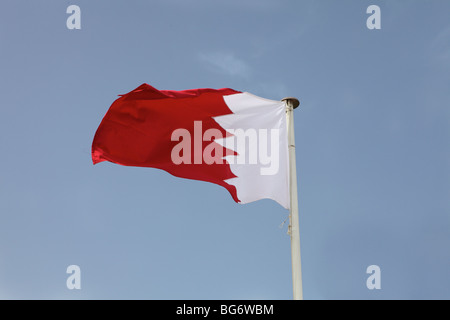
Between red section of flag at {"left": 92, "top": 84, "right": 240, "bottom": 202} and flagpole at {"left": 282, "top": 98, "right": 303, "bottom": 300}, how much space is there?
1.53 m

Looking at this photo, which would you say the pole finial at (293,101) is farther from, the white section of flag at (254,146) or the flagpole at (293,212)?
the white section of flag at (254,146)

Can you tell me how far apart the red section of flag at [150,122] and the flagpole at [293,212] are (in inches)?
60.3

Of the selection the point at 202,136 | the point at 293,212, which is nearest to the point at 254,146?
the point at 202,136

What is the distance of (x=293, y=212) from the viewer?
1216 cm

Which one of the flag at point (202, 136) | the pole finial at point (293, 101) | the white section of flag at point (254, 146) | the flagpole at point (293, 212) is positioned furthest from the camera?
the pole finial at point (293, 101)

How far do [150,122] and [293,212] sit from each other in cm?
428

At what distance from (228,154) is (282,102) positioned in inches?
70.0

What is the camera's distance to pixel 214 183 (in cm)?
1300

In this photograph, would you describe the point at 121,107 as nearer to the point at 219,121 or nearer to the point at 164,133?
the point at 164,133

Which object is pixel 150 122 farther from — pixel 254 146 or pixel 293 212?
pixel 293 212

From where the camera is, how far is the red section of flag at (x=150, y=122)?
13648mm

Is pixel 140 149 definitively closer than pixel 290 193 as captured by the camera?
No

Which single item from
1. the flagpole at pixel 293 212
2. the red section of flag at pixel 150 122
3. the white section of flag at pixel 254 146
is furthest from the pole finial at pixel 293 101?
the red section of flag at pixel 150 122
